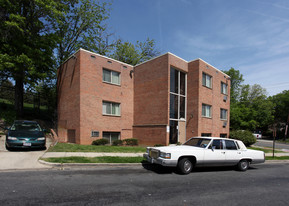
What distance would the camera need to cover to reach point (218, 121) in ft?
69.5

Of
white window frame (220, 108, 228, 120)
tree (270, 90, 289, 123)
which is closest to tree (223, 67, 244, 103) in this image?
tree (270, 90, 289, 123)

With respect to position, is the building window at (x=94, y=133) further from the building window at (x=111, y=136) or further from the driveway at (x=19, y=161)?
the driveway at (x=19, y=161)

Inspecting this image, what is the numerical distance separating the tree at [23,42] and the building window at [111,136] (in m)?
7.75

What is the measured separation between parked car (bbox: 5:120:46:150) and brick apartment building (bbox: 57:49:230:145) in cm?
421

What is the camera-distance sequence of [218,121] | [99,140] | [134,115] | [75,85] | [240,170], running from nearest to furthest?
[240,170], [99,140], [75,85], [134,115], [218,121]

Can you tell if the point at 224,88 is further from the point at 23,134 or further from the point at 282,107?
the point at 282,107

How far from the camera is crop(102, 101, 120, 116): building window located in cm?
1650

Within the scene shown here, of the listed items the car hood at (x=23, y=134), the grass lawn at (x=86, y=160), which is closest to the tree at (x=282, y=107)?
the grass lawn at (x=86, y=160)

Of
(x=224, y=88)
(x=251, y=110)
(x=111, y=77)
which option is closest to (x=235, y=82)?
(x=251, y=110)

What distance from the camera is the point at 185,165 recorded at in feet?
23.7

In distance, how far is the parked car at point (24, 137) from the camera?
9125mm

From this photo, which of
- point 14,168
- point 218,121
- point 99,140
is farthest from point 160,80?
point 14,168

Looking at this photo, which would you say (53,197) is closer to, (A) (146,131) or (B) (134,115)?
(A) (146,131)

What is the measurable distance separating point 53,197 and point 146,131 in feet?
41.8
